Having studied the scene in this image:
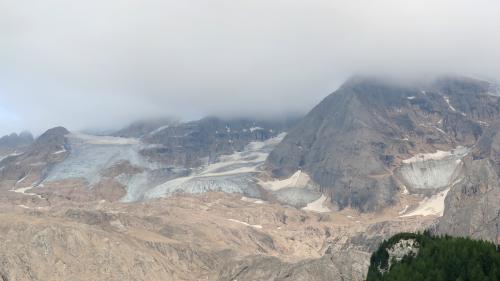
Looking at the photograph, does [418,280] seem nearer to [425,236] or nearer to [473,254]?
[473,254]

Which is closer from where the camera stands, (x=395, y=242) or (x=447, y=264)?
(x=447, y=264)

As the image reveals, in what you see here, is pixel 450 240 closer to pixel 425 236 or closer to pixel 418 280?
pixel 425 236

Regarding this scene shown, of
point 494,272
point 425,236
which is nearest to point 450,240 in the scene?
point 425,236

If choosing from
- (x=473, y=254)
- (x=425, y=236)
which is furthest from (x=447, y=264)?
(x=425, y=236)

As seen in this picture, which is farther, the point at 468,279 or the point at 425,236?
the point at 425,236
